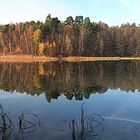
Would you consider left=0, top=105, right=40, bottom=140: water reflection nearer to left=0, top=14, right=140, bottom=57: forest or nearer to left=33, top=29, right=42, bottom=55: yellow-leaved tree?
left=0, top=14, right=140, bottom=57: forest

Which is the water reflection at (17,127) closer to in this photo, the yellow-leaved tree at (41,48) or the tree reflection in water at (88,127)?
the tree reflection in water at (88,127)

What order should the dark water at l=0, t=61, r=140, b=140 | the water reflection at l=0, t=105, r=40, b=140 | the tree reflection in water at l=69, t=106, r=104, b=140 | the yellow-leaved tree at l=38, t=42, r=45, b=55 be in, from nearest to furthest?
the tree reflection in water at l=69, t=106, r=104, b=140 < the water reflection at l=0, t=105, r=40, b=140 < the dark water at l=0, t=61, r=140, b=140 < the yellow-leaved tree at l=38, t=42, r=45, b=55

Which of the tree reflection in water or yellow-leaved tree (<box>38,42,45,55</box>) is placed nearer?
the tree reflection in water

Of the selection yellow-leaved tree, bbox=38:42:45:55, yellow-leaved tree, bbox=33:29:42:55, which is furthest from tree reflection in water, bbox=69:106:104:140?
yellow-leaved tree, bbox=33:29:42:55

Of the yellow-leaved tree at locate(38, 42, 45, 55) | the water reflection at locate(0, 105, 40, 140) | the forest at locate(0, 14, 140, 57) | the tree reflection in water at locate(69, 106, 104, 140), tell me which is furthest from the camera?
the forest at locate(0, 14, 140, 57)

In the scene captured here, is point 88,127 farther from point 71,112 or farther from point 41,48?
point 41,48

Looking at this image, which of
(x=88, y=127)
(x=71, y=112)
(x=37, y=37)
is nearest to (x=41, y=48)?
(x=37, y=37)

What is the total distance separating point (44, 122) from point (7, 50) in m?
99.8

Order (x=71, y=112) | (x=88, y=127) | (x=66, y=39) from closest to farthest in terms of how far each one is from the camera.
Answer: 1. (x=88, y=127)
2. (x=71, y=112)
3. (x=66, y=39)

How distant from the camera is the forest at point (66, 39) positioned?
104 meters

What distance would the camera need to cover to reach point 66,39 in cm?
10450

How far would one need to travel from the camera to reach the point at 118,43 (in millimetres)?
122312

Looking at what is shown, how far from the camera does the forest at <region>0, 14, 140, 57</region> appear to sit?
4104 inches

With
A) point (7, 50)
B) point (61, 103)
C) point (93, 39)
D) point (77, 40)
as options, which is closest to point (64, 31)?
point (77, 40)
